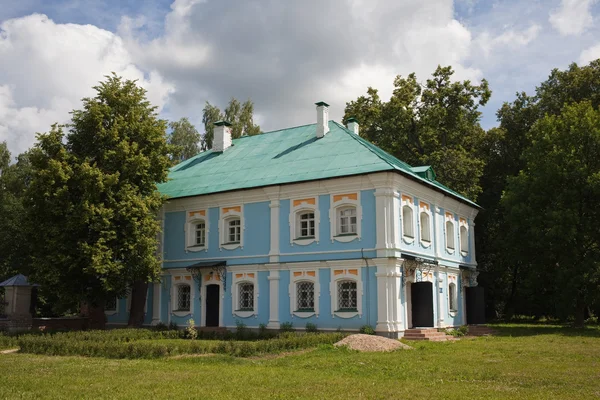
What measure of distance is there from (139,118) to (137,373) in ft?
45.1

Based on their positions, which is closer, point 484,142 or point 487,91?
point 487,91

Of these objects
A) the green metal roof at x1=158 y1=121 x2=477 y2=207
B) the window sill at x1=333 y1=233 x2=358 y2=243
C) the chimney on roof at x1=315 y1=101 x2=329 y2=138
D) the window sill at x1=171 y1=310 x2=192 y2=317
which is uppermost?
the chimney on roof at x1=315 y1=101 x2=329 y2=138

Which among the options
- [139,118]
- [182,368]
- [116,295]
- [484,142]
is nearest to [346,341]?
[182,368]

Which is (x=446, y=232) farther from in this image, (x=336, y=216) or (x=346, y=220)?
(x=336, y=216)

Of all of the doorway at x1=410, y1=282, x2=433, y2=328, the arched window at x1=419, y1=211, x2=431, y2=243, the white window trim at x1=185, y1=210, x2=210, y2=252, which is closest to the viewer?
the doorway at x1=410, y1=282, x2=433, y2=328

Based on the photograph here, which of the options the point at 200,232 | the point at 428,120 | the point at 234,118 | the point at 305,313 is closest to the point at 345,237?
the point at 305,313

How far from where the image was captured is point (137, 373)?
11.5m

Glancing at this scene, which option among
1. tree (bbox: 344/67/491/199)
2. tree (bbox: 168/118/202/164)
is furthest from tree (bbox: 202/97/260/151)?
tree (bbox: 344/67/491/199)

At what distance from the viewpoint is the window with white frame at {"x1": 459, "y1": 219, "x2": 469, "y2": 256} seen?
89.7 ft

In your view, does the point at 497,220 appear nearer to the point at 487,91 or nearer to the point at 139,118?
the point at 487,91

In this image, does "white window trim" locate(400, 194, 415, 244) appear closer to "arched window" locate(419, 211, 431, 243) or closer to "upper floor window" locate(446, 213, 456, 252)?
"arched window" locate(419, 211, 431, 243)

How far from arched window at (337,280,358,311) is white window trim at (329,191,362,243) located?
1.52 m

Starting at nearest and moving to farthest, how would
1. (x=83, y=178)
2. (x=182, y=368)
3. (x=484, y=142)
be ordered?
(x=182, y=368)
(x=83, y=178)
(x=484, y=142)

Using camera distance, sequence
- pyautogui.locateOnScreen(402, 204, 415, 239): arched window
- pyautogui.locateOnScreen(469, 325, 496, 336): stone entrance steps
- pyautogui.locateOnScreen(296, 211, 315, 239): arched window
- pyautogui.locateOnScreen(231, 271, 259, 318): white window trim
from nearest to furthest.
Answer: pyautogui.locateOnScreen(402, 204, 415, 239): arched window < pyautogui.locateOnScreen(296, 211, 315, 239): arched window < pyautogui.locateOnScreen(231, 271, 259, 318): white window trim < pyautogui.locateOnScreen(469, 325, 496, 336): stone entrance steps
